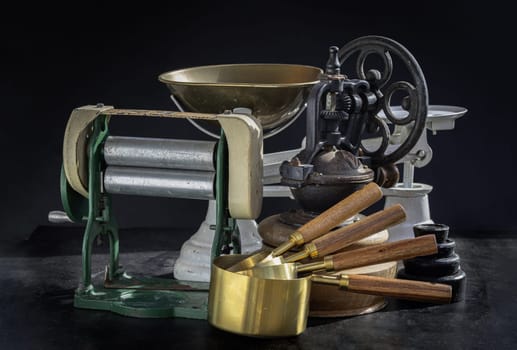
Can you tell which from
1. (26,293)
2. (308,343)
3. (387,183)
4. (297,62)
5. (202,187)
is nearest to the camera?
(308,343)

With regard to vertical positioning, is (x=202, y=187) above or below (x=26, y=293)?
above

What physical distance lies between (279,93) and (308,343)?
0.47 m

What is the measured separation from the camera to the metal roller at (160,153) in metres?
2.07

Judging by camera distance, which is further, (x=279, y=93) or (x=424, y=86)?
(x=424, y=86)

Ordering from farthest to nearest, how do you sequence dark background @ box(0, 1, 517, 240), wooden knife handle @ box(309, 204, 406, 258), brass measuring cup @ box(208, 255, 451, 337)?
1. dark background @ box(0, 1, 517, 240)
2. wooden knife handle @ box(309, 204, 406, 258)
3. brass measuring cup @ box(208, 255, 451, 337)

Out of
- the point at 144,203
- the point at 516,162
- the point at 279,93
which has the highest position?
the point at 279,93

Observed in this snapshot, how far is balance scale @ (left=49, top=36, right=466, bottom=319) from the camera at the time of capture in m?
2.06

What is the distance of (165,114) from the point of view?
209 centimetres

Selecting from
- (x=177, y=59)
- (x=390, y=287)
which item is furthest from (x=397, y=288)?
(x=177, y=59)

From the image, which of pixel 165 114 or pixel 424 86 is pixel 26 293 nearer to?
pixel 165 114

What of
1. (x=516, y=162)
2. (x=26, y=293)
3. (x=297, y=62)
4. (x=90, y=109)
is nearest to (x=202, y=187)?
(x=90, y=109)

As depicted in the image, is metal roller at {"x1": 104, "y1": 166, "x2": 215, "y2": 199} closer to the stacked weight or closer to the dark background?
the stacked weight

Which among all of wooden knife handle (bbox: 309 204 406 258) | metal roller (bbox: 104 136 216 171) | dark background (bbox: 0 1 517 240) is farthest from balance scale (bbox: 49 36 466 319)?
dark background (bbox: 0 1 517 240)

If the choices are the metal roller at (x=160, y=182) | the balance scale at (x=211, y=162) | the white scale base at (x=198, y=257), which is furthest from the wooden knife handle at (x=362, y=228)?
the white scale base at (x=198, y=257)
